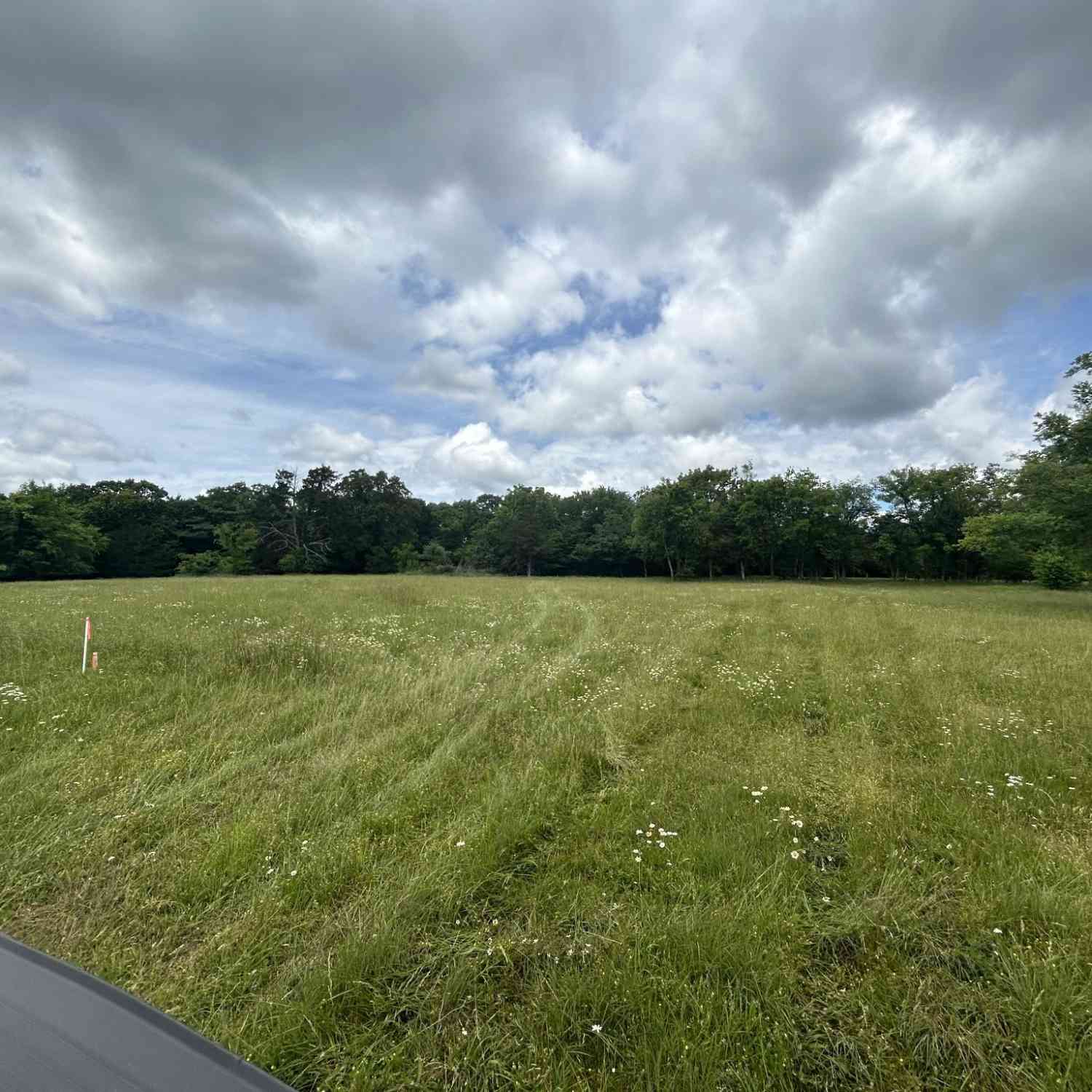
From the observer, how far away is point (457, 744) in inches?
237

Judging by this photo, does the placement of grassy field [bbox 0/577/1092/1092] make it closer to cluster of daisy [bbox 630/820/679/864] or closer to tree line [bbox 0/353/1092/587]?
cluster of daisy [bbox 630/820/679/864]

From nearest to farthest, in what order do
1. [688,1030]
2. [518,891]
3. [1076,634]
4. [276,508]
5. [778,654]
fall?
[688,1030]
[518,891]
[778,654]
[1076,634]
[276,508]

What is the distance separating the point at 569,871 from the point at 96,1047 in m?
2.79

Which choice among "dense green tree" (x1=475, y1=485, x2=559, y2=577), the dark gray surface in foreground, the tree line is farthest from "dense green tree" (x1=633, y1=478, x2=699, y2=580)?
the dark gray surface in foreground

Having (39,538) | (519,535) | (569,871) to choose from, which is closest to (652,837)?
(569,871)

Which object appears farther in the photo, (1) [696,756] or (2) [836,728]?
(2) [836,728]

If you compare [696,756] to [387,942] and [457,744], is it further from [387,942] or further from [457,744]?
[387,942]

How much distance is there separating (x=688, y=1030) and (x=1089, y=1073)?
1.80 meters

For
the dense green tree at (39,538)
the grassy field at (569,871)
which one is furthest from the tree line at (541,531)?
the grassy field at (569,871)

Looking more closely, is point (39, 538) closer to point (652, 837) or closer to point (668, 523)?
point (668, 523)

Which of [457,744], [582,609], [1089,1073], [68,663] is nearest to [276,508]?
[582,609]

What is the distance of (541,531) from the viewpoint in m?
71.9

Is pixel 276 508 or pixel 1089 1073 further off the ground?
pixel 276 508

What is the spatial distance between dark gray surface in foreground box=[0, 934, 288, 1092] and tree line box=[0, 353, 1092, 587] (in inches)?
2177
